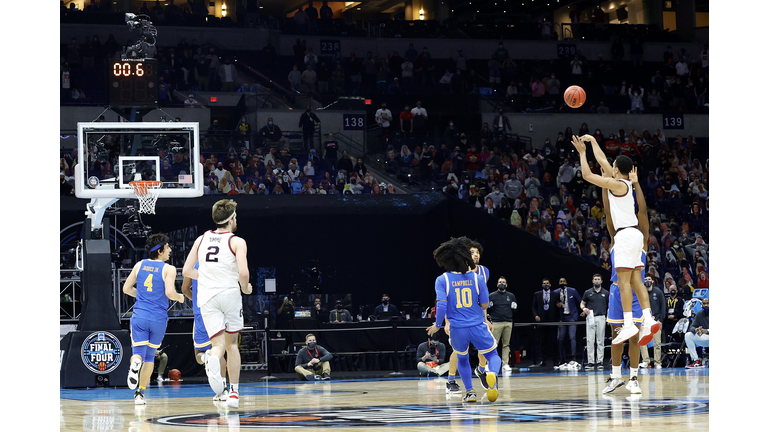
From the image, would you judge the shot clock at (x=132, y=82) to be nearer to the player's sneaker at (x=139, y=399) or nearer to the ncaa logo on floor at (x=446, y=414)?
the player's sneaker at (x=139, y=399)

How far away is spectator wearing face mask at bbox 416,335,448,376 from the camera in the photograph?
18.0 metres

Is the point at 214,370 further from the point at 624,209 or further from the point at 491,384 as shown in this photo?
the point at 624,209

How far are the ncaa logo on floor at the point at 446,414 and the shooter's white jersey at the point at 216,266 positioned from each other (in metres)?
1.24

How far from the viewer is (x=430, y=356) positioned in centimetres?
1834

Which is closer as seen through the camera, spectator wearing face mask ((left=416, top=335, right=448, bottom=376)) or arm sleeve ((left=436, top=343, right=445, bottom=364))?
spectator wearing face mask ((left=416, top=335, right=448, bottom=376))

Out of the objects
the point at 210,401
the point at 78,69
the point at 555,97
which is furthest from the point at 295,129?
the point at 210,401

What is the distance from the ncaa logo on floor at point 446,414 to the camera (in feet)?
26.0

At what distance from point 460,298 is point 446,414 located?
4.89 ft

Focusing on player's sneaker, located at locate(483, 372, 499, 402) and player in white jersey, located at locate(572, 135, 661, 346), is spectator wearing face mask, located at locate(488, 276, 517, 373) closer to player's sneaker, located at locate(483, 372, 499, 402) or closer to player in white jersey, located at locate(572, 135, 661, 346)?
player in white jersey, located at locate(572, 135, 661, 346)

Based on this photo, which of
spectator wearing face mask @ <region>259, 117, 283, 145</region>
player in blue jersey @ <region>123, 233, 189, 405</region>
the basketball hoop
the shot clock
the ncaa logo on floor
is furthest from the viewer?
spectator wearing face mask @ <region>259, 117, 283, 145</region>

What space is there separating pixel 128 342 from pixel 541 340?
9.19 meters

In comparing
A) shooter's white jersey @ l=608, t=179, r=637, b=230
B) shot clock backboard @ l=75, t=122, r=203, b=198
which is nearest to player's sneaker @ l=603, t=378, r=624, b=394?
shooter's white jersey @ l=608, t=179, r=637, b=230

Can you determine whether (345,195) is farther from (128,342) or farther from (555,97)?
(555,97)

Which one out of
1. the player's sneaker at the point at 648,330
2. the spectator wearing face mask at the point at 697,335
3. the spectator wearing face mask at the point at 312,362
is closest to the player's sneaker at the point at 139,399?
the player's sneaker at the point at 648,330
